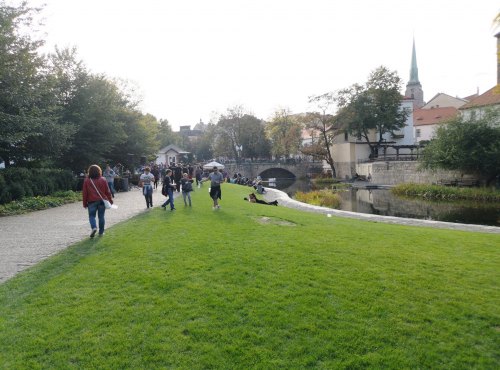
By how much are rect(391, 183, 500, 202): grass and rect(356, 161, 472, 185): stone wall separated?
3.99 metres

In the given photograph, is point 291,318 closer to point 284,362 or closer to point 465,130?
point 284,362

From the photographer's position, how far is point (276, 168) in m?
66.2

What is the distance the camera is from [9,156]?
61.9 feet

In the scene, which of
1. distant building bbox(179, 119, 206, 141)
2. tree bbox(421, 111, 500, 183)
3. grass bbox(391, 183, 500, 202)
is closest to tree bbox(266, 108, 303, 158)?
grass bbox(391, 183, 500, 202)

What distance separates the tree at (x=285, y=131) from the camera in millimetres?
56406

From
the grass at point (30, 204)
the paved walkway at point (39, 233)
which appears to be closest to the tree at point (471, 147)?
the paved walkway at point (39, 233)

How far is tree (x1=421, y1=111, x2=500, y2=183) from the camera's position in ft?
99.4

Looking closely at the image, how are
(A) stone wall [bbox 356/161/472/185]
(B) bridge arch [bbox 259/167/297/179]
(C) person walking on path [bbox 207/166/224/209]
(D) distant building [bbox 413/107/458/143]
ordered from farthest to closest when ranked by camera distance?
(D) distant building [bbox 413/107/458/143] < (B) bridge arch [bbox 259/167/297/179] < (A) stone wall [bbox 356/161/472/185] < (C) person walking on path [bbox 207/166/224/209]

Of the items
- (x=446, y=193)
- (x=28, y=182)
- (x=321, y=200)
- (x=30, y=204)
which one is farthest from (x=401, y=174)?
(x=30, y=204)

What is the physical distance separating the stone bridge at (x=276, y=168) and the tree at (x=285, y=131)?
2821mm

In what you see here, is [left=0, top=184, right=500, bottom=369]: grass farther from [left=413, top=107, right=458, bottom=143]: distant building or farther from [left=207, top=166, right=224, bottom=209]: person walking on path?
[left=413, top=107, right=458, bottom=143]: distant building

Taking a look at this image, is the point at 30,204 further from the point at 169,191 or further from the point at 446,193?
the point at 446,193

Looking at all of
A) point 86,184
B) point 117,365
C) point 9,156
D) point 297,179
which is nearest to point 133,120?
point 9,156

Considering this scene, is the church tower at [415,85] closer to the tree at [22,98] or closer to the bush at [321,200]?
the bush at [321,200]
